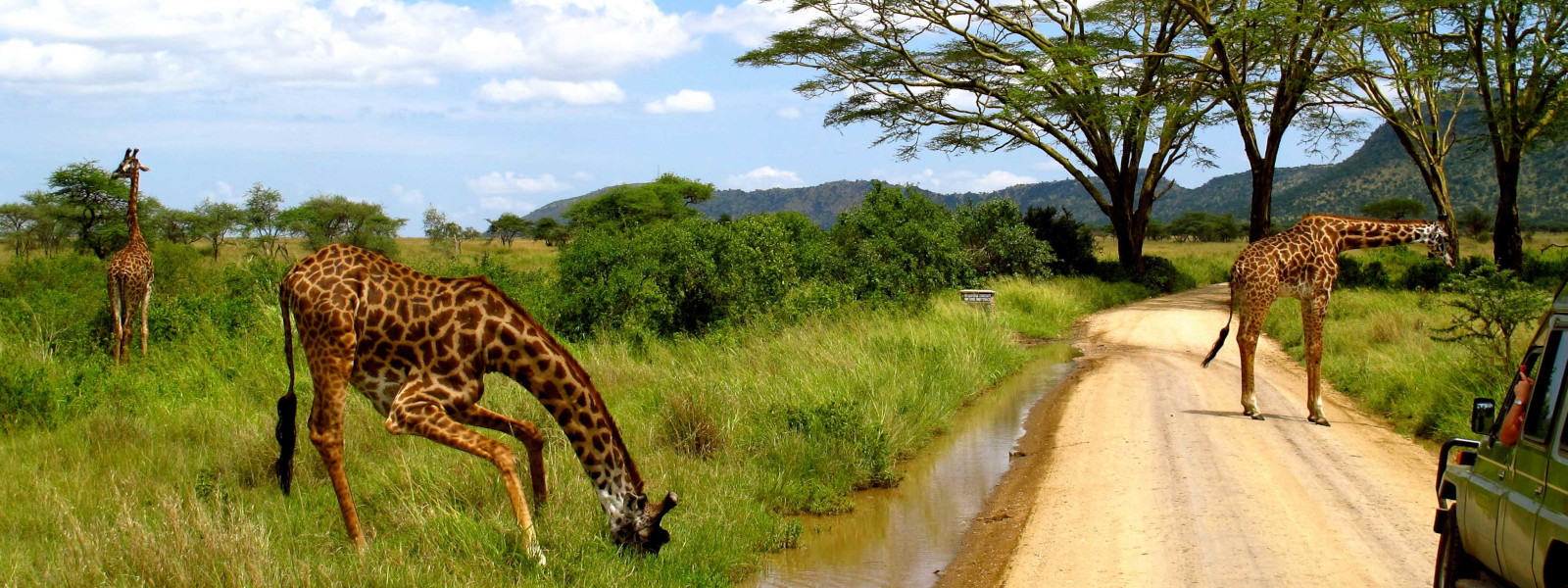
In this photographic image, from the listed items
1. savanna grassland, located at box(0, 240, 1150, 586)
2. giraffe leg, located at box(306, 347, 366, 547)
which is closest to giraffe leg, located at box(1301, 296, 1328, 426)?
savanna grassland, located at box(0, 240, 1150, 586)

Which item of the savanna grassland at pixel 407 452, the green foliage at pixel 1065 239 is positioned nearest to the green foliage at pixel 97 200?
the savanna grassland at pixel 407 452

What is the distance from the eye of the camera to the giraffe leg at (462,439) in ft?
18.4

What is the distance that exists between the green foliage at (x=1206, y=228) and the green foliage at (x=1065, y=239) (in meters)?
44.4

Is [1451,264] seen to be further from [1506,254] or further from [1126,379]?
[1506,254]

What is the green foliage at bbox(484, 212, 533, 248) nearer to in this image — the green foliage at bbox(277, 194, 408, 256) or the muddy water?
the green foliage at bbox(277, 194, 408, 256)

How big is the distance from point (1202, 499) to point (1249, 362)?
3.83 metres

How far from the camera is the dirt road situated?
6160 mm

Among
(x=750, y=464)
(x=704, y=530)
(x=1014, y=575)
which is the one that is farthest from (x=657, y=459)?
(x=1014, y=575)

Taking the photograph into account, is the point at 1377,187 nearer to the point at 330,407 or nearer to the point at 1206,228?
the point at 1206,228

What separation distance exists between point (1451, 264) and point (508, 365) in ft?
37.6

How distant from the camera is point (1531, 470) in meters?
3.74

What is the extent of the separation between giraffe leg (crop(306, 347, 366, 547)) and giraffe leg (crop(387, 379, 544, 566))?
468mm

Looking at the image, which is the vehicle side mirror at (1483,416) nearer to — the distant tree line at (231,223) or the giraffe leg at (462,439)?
the giraffe leg at (462,439)

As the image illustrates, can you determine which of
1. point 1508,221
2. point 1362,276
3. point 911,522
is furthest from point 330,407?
point 1508,221
